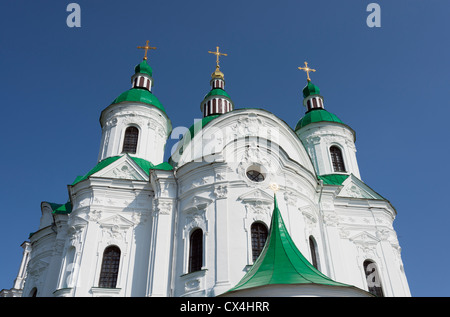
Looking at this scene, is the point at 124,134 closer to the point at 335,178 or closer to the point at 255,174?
the point at 255,174

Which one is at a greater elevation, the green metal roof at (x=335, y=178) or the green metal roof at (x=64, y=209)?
the green metal roof at (x=335, y=178)

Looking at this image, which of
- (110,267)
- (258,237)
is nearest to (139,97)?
(110,267)

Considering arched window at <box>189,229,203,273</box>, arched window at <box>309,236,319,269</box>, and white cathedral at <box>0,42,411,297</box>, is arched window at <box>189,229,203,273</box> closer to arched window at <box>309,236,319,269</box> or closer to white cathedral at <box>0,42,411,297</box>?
white cathedral at <box>0,42,411,297</box>

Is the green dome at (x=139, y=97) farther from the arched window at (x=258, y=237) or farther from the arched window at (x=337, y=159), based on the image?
the arched window at (x=258, y=237)

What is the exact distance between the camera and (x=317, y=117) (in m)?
24.2

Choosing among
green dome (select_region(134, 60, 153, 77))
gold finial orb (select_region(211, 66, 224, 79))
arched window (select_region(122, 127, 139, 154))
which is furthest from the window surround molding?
gold finial orb (select_region(211, 66, 224, 79))

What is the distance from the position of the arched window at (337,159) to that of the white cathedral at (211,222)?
5.10 ft

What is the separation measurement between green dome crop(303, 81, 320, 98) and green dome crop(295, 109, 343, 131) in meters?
2.44

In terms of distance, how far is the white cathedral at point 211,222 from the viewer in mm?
14500

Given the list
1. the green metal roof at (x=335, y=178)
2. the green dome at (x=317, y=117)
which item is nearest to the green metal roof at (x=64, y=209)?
the green metal roof at (x=335, y=178)

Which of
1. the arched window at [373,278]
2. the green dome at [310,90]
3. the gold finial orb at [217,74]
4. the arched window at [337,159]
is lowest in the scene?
the arched window at [373,278]

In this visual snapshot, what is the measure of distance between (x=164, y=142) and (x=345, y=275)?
1212cm

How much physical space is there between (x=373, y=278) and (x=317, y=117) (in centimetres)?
1030
